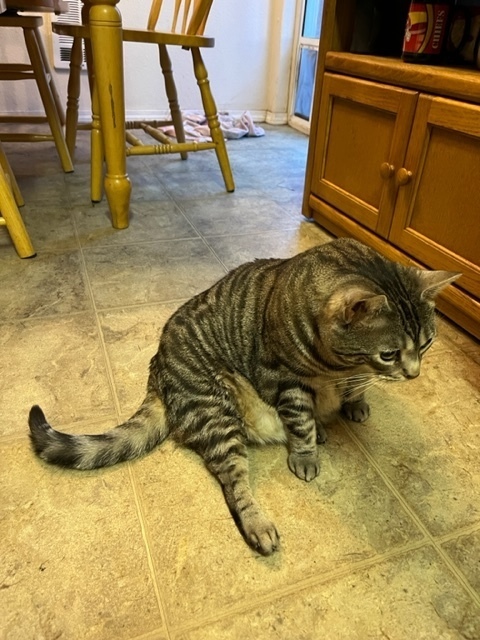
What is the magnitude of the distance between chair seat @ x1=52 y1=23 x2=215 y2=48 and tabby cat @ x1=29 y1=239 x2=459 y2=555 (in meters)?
1.22

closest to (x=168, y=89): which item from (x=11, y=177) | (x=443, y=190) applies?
Answer: (x=11, y=177)

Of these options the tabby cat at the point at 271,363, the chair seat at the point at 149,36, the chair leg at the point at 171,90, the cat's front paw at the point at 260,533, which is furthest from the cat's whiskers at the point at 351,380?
the chair leg at the point at 171,90

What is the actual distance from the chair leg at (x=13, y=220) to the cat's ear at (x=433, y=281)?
4.11 feet

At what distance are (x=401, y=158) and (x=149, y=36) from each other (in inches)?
40.9

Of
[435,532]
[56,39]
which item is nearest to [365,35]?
[435,532]

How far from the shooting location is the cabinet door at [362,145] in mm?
1480

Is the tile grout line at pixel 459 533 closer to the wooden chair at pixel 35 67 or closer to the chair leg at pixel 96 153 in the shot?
the chair leg at pixel 96 153

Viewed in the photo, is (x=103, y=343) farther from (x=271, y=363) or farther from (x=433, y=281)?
(x=433, y=281)

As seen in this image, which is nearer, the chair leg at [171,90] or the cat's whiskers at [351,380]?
the cat's whiskers at [351,380]

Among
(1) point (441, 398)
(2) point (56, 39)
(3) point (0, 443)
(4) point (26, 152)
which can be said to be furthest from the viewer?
(2) point (56, 39)

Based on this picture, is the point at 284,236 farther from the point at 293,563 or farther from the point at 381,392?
the point at 293,563

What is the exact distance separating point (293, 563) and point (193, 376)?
1.26 feet

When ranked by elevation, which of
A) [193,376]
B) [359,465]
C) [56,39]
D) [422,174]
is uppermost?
[56,39]

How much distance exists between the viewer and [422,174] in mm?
1420
